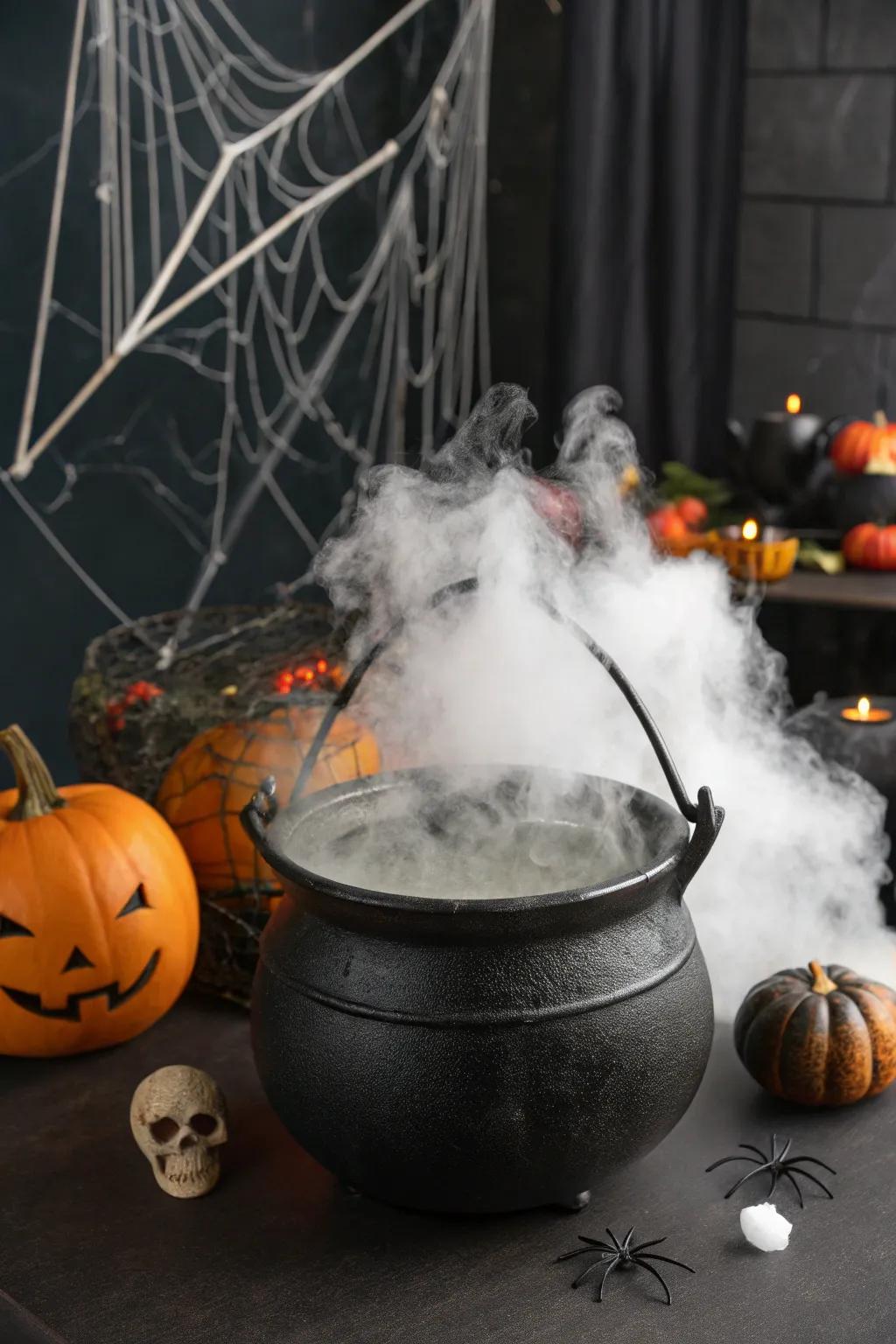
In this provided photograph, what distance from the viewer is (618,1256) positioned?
1030 mm

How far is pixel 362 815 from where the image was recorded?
1.21 meters

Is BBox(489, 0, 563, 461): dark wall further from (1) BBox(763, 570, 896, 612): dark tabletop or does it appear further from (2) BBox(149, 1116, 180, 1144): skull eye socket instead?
(2) BBox(149, 1116, 180, 1144): skull eye socket

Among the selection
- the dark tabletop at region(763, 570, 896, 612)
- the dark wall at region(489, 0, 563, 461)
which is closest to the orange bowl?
the dark tabletop at region(763, 570, 896, 612)

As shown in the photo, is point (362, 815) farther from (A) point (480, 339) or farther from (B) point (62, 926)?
(A) point (480, 339)

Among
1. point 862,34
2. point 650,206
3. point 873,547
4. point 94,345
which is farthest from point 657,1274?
point 862,34

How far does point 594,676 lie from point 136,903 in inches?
20.4

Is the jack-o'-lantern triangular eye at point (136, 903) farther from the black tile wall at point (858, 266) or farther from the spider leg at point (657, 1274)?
the black tile wall at point (858, 266)

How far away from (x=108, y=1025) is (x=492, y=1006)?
0.53m

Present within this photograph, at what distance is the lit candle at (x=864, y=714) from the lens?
6.23 feet

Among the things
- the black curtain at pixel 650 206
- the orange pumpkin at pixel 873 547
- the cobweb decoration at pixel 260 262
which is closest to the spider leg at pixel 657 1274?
the cobweb decoration at pixel 260 262

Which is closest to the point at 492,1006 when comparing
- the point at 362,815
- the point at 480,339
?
the point at 362,815

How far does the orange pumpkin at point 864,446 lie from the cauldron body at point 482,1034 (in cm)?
205

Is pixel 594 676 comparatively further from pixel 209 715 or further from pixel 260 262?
pixel 260 262

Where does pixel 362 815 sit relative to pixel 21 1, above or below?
below
